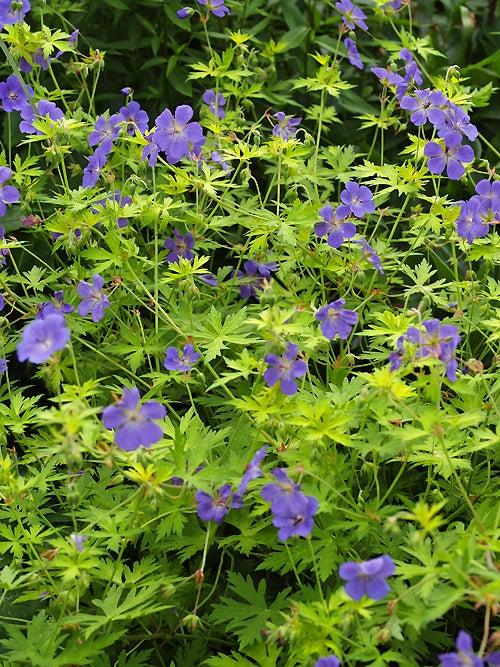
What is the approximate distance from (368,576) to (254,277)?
110cm

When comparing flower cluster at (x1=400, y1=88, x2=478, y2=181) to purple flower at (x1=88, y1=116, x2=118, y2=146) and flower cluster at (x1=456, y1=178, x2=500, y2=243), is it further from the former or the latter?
purple flower at (x1=88, y1=116, x2=118, y2=146)

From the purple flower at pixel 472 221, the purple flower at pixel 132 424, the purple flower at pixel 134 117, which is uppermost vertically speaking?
the purple flower at pixel 134 117

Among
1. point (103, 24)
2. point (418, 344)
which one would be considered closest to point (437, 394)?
point (418, 344)

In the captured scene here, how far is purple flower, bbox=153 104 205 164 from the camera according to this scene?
6.03ft

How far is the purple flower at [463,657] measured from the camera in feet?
3.53

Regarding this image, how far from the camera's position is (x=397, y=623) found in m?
1.26

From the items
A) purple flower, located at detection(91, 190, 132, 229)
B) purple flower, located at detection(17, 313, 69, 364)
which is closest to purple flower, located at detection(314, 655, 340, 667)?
purple flower, located at detection(17, 313, 69, 364)

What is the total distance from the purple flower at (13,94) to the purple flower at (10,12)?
0.45 ft

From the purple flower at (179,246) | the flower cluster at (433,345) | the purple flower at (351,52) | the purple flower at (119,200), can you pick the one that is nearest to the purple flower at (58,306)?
the purple flower at (119,200)

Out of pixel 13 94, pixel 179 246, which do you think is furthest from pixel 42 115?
pixel 179 246

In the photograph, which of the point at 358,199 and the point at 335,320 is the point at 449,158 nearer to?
the point at 358,199

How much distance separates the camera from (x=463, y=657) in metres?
1.10

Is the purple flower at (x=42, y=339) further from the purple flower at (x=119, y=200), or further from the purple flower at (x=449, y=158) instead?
the purple flower at (x=449, y=158)

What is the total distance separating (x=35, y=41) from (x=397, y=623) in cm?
166
